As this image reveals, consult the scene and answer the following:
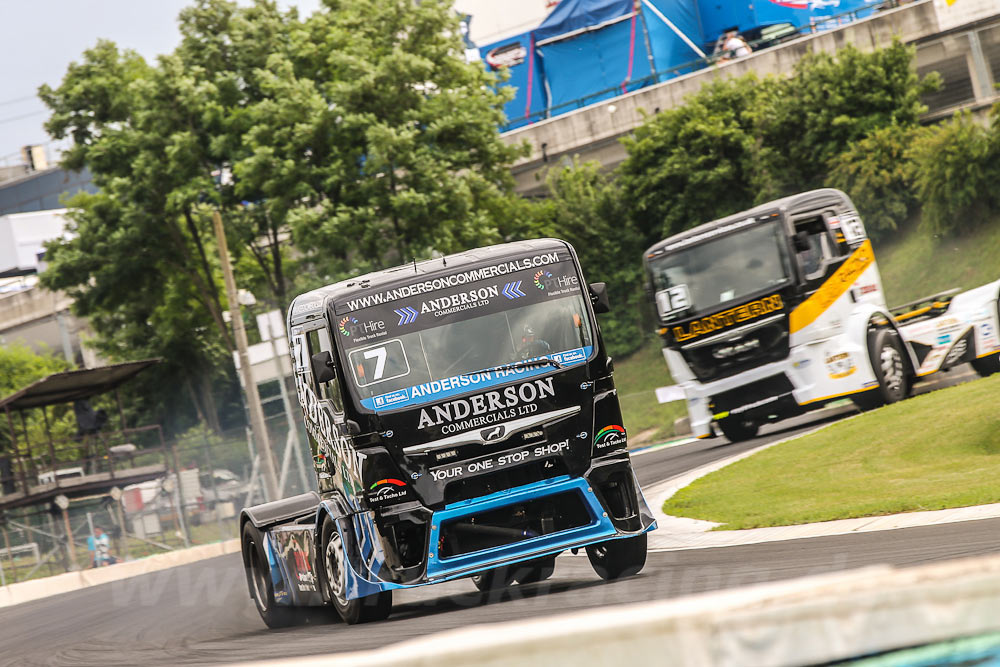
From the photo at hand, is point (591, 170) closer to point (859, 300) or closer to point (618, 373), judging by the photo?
point (618, 373)

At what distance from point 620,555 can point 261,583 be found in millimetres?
4082

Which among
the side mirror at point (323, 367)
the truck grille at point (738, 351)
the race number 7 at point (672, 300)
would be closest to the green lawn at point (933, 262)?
the truck grille at point (738, 351)

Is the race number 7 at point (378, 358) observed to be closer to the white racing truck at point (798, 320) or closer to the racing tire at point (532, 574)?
the racing tire at point (532, 574)

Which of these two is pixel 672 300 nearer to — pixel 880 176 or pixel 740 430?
pixel 740 430

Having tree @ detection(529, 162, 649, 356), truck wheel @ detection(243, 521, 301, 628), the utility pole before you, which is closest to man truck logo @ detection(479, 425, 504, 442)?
truck wheel @ detection(243, 521, 301, 628)

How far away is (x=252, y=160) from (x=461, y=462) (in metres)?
26.5

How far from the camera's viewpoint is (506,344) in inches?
402

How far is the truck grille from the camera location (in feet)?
67.5

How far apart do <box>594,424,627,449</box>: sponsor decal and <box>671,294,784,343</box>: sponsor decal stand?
10907 mm

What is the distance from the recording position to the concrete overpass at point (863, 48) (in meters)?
39.4

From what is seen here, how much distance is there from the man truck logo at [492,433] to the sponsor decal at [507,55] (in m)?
42.9

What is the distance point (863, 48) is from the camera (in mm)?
40406

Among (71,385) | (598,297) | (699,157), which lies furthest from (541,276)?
(699,157)

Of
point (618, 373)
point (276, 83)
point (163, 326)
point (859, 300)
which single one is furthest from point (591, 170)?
point (859, 300)
